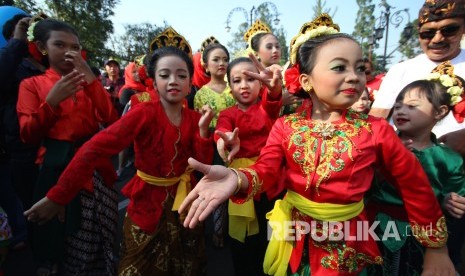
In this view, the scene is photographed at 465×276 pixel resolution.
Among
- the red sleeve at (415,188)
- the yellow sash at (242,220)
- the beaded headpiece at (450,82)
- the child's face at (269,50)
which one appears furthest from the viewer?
the child's face at (269,50)

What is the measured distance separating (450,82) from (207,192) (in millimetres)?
1658

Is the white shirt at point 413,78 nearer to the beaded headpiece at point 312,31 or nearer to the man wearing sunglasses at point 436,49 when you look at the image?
the man wearing sunglasses at point 436,49

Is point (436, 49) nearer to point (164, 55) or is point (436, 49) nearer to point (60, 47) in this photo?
point (164, 55)

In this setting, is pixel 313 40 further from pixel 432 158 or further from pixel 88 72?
pixel 88 72

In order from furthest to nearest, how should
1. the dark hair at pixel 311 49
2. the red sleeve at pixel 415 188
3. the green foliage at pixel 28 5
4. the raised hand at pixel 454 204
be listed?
the green foliage at pixel 28 5 → the raised hand at pixel 454 204 → the dark hair at pixel 311 49 → the red sleeve at pixel 415 188

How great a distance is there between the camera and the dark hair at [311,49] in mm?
1511

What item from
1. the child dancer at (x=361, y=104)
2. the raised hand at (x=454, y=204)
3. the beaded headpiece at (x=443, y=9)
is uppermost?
the beaded headpiece at (x=443, y=9)

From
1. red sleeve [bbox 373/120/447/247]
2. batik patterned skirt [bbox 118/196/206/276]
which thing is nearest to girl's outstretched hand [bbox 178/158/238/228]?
red sleeve [bbox 373/120/447/247]

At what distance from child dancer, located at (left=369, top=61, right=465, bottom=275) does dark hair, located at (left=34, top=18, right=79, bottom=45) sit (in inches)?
98.2

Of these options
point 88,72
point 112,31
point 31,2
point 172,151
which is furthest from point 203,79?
point 112,31

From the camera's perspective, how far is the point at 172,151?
2076 mm

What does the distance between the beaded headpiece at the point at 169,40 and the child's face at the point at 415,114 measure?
1.72m

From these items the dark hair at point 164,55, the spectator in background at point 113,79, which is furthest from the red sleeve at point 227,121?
the spectator in background at point 113,79

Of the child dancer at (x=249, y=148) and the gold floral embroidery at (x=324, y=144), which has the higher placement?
the gold floral embroidery at (x=324, y=144)
